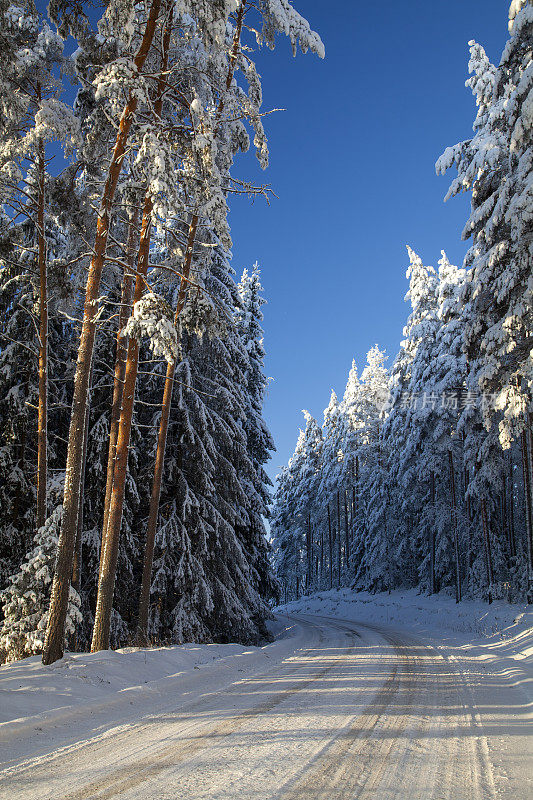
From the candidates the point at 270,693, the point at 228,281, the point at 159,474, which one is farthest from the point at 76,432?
the point at 228,281

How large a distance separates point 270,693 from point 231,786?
3409 millimetres

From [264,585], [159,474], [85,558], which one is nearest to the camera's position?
[159,474]

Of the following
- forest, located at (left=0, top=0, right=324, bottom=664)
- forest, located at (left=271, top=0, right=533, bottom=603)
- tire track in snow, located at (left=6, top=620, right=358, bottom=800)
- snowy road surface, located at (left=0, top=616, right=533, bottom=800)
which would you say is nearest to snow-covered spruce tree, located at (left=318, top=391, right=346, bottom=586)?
forest, located at (left=271, top=0, right=533, bottom=603)

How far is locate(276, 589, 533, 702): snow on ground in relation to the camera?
34.7 feet

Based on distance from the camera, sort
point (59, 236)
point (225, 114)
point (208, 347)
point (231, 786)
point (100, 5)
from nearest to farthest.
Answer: point (231, 786) < point (100, 5) < point (225, 114) < point (208, 347) < point (59, 236)

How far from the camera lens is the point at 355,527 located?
47.4 m

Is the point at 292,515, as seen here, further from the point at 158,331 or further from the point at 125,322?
the point at 158,331

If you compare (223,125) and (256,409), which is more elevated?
(223,125)

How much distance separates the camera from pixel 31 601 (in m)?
10.1

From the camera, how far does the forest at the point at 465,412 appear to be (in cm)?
1444

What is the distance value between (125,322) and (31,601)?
689 centimetres

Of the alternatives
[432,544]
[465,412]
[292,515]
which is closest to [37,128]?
[465,412]

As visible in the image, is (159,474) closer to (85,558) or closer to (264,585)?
(85,558)

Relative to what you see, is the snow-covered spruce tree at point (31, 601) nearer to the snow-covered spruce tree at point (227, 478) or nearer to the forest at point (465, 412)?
the snow-covered spruce tree at point (227, 478)
